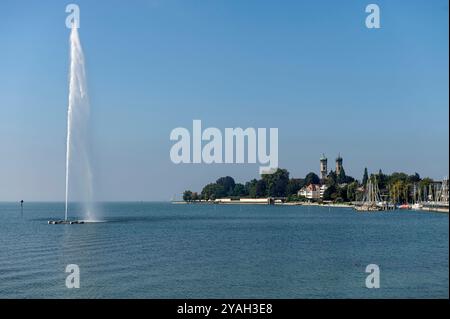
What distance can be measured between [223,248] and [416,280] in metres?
24.0

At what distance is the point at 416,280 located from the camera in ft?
120

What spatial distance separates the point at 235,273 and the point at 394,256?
1716 cm

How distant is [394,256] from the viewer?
50188mm
